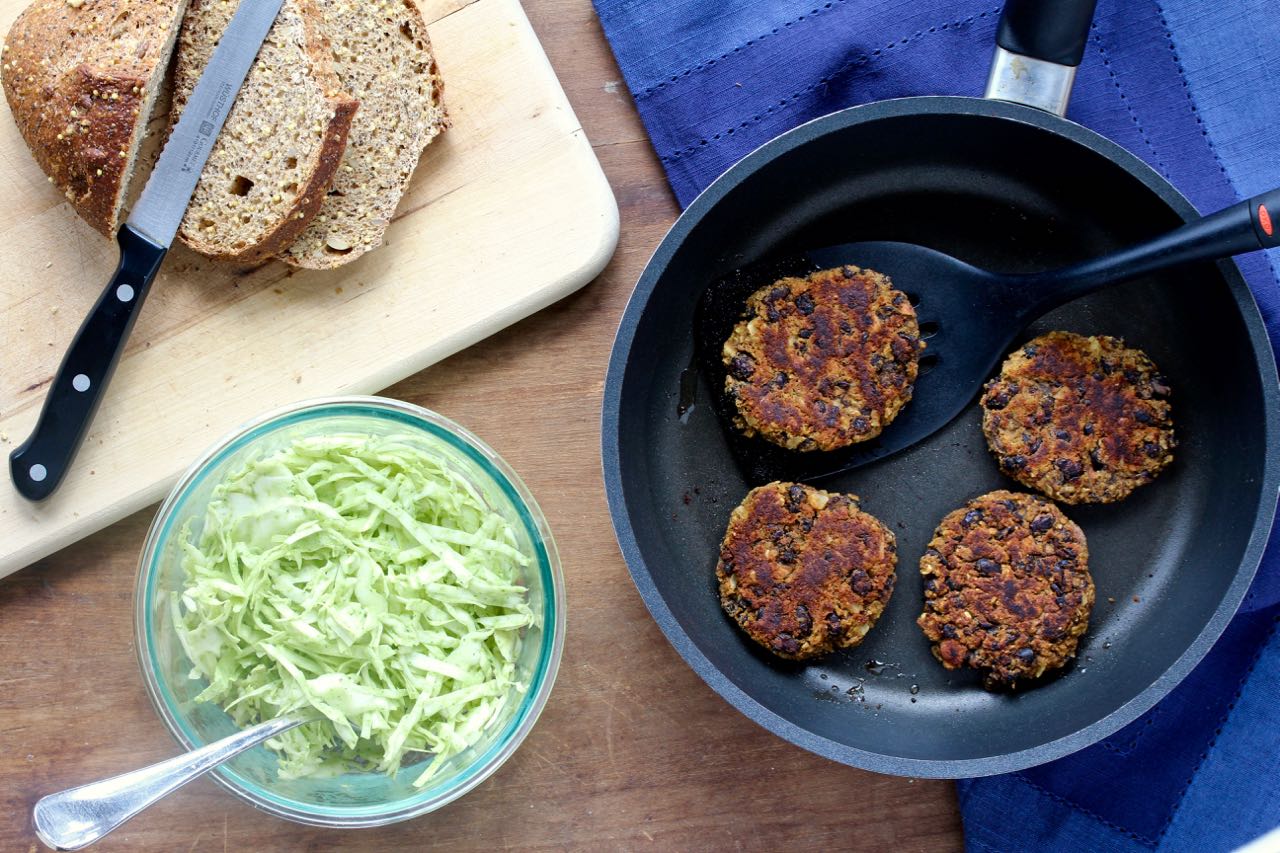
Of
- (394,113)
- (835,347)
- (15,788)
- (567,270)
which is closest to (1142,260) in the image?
(835,347)

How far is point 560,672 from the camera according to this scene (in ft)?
7.30

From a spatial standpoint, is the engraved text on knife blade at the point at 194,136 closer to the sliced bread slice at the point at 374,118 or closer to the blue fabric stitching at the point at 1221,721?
the sliced bread slice at the point at 374,118

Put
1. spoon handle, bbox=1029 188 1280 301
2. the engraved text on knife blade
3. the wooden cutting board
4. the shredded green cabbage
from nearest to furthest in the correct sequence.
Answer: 1. spoon handle, bbox=1029 188 1280 301
2. the shredded green cabbage
3. the engraved text on knife blade
4. the wooden cutting board

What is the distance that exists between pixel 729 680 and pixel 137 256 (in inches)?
56.3

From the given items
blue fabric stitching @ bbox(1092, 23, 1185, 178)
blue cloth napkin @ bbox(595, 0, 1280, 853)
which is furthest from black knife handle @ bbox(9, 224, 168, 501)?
blue fabric stitching @ bbox(1092, 23, 1185, 178)

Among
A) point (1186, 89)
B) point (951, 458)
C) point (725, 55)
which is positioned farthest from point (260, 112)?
point (1186, 89)

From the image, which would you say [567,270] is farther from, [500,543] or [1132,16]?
[1132,16]

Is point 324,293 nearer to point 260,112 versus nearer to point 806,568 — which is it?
point 260,112

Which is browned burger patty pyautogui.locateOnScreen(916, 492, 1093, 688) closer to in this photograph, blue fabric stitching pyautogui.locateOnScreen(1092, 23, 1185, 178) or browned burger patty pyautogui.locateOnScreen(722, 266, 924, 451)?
browned burger patty pyautogui.locateOnScreen(722, 266, 924, 451)

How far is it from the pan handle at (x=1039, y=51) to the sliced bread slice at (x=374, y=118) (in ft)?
3.58

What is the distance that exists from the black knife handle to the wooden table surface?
8.4 inches

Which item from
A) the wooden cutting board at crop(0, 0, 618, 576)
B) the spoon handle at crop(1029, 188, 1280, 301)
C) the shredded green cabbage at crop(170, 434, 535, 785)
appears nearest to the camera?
the spoon handle at crop(1029, 188, 1280, 301)

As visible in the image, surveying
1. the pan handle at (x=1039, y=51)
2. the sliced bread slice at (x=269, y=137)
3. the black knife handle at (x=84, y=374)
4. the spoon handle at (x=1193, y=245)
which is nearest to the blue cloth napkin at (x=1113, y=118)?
the pan handle at (x=1039, y=51)

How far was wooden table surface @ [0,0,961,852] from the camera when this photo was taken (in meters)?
2.22
